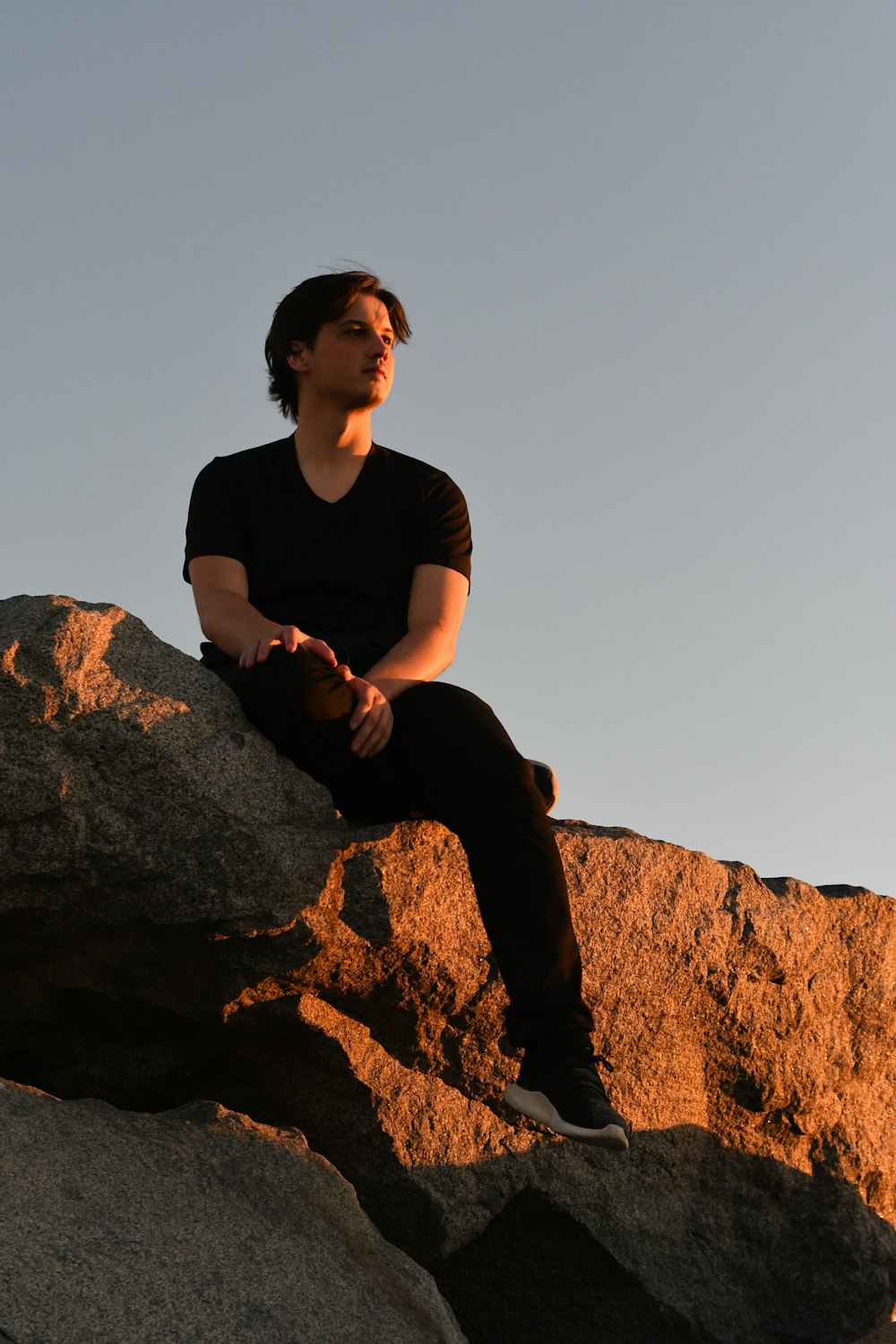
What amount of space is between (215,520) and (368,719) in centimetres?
92

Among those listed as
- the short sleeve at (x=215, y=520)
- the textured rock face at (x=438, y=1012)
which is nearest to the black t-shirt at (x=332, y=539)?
the short sleeve at (x=215, y=520)

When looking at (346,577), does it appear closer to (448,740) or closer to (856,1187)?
(448,740)

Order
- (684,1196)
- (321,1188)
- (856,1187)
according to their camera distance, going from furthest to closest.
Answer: (856,1187) → (684,1196) → (321,1188)

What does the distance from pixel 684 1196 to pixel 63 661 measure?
240cm

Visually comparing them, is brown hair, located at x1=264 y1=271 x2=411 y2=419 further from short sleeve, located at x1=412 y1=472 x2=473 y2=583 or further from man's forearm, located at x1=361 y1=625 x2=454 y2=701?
man's forearm, located at x1=361 y1=625 x2=454 y2=701

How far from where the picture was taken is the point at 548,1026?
2.98 meters

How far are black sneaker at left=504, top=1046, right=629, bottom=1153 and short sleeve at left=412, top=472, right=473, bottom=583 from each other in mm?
1507

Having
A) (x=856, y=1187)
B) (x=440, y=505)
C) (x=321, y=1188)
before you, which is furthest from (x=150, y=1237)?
(x=856, y=1187)

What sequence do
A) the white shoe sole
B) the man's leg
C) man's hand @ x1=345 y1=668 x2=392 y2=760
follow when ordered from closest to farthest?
the white shoe sole < the man's leg < man's hand @ x1=345 y1=668 x2=392 y2=760

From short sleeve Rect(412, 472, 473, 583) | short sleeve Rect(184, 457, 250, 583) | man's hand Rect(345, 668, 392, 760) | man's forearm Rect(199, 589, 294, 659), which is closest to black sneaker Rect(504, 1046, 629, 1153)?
man's hand Rect(345, 668, 392, 760)

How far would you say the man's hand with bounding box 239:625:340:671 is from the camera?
10.9 feet

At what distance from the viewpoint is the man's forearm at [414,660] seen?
3.51 metres

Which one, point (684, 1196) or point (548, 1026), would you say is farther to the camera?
point (684, 1196)

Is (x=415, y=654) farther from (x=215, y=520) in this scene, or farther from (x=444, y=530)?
(x=215, y=520)
